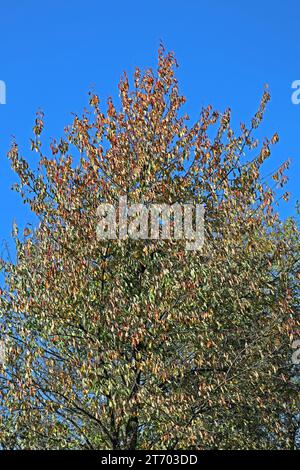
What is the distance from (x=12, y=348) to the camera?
1730 cm

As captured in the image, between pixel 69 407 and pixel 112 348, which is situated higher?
pixel 112 348

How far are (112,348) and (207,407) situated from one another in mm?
2871

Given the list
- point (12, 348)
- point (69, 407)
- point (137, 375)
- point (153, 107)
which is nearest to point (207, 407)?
point (137, 375)

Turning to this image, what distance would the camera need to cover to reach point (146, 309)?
16.4 m

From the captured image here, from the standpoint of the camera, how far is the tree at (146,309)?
16500 millimetres

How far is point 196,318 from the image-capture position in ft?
54.4

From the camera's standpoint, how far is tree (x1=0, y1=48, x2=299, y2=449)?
54.1 ft

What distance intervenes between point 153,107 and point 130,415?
9.19 m

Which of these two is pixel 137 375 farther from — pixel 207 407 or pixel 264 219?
pixel 264 219
